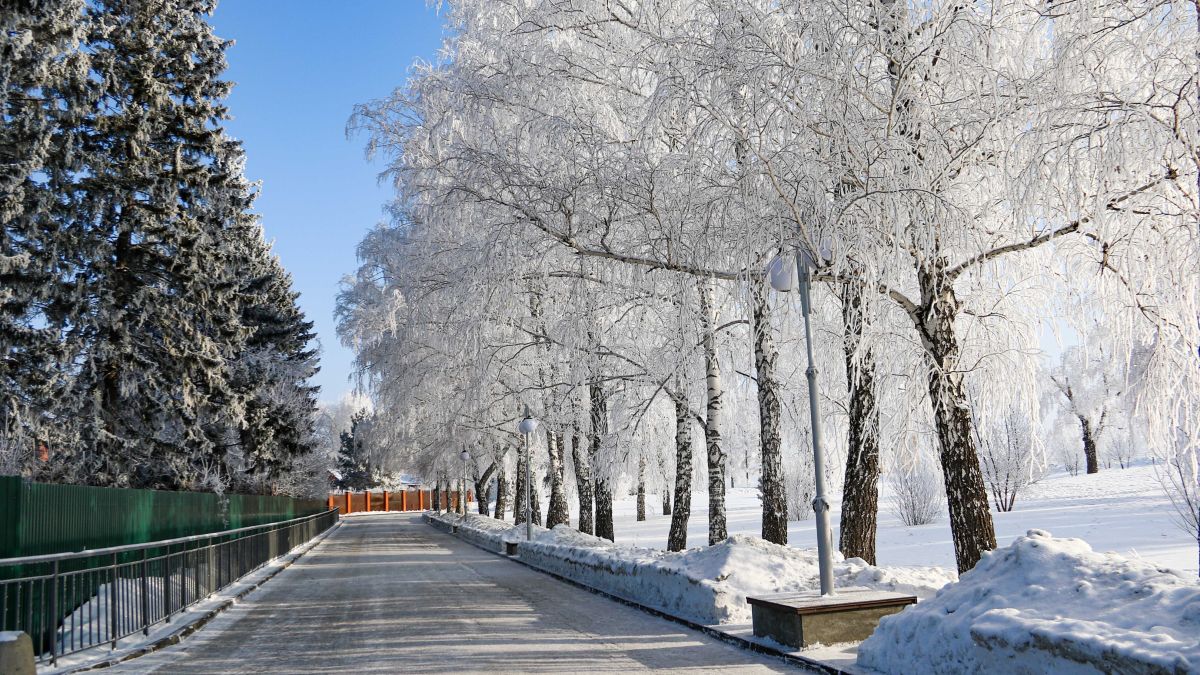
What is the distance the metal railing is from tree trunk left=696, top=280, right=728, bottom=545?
26.9ft

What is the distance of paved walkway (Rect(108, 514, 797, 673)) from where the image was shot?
8.31 meters

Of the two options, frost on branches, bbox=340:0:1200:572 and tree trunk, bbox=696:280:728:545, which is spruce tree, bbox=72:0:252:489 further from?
tree trunk, bbox=696:280:728:545

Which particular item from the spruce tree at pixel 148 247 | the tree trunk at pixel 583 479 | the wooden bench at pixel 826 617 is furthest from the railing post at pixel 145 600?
the tree trunk at pixel 583 479

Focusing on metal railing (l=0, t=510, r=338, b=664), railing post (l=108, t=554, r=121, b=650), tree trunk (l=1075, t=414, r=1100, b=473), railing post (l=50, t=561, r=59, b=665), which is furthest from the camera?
tree trunk (l=1075, t=414, r=1100, b=473)

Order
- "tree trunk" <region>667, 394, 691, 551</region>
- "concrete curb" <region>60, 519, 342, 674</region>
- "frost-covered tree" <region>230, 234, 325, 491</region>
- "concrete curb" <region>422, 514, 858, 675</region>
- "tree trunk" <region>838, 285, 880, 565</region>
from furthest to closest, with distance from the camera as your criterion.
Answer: "frost-covered tree" <region>230, 234, 325, 491</region> → "tree trunk" <region>667, 394, 691, 551</region> → "tree trunk" <region>838, 285, 880, 565</region> → "concrete curb" <region>60, 519, 342, 674</region> → "concrete curb" <region>422, 514, 858, 675</region>

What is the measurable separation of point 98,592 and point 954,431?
30.6 feet

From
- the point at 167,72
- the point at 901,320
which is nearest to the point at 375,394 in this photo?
the point at 167,72

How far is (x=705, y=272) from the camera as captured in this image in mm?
10820

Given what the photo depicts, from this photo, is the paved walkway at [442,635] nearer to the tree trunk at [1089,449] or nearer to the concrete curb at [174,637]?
the concrete curb at [174,637]

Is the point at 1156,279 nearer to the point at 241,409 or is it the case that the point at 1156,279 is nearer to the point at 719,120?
the point at 719,120

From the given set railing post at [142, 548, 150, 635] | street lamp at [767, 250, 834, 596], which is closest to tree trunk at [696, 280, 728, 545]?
street lamp at [767, 250, 834, 596]

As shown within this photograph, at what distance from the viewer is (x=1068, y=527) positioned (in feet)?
83.2

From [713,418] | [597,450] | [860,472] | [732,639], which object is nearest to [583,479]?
[597,450]

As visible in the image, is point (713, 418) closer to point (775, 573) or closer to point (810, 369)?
point (775, 573)
